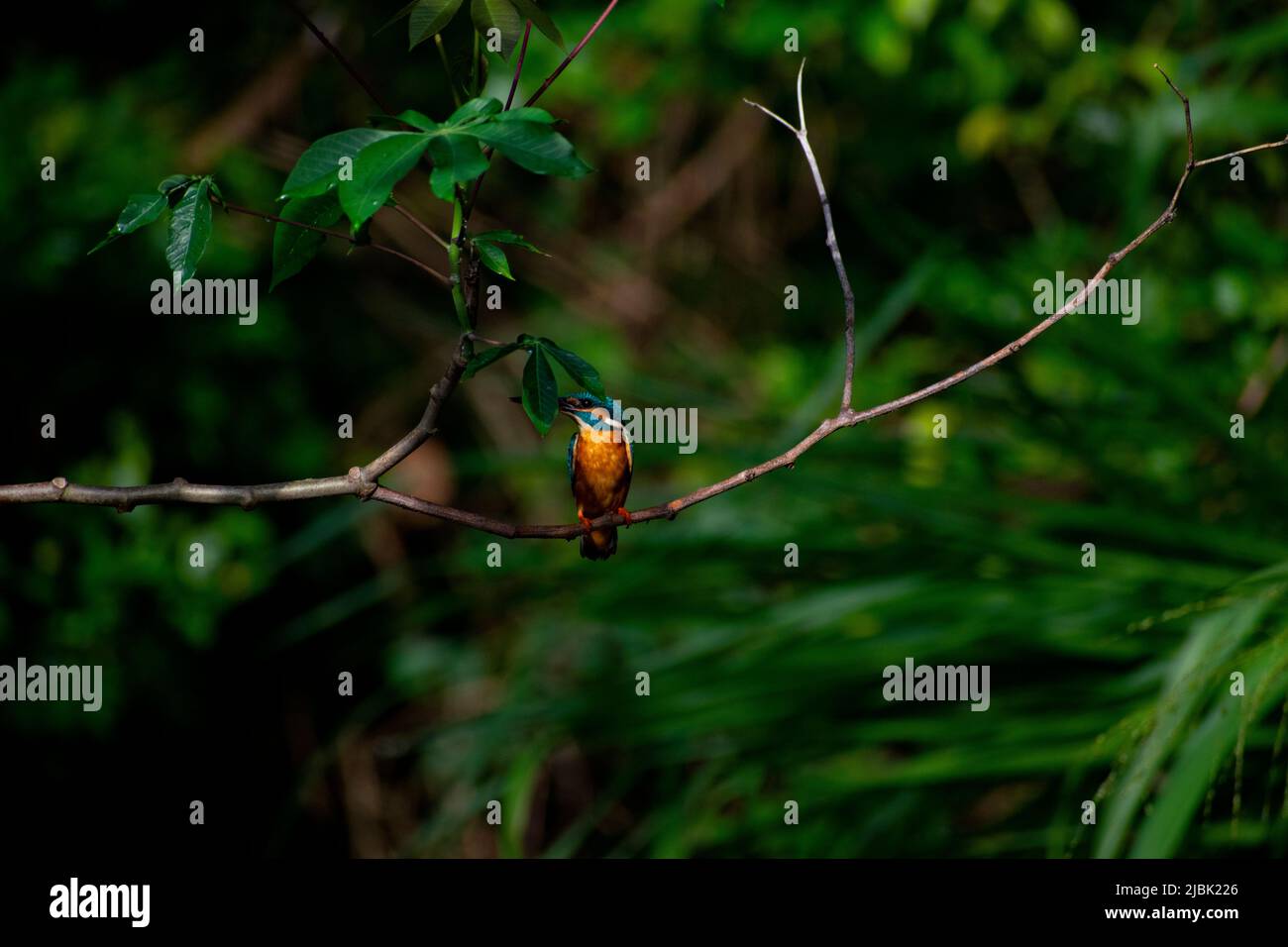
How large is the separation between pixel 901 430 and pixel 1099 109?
3.56 ft

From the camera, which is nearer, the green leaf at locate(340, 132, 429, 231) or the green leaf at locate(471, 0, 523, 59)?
the green leaf at locate(340, 132, 429, 231)

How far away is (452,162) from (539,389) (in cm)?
16

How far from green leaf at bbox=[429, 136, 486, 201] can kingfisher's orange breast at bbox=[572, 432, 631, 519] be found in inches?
17.2

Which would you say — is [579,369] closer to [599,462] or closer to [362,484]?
[362,484]

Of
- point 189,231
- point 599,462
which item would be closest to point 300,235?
point 189,231

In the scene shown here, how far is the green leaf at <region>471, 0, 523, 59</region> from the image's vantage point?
816mm

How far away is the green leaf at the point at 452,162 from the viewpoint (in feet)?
2.26

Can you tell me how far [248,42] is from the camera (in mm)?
4004

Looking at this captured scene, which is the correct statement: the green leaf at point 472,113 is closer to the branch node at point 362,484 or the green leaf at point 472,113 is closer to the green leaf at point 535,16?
the green leaf at point 535,16

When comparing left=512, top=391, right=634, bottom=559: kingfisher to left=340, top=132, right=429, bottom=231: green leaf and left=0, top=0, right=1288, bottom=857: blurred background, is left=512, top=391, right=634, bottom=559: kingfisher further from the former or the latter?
left=0, top=0, right=1288, bottom=857: blurred background

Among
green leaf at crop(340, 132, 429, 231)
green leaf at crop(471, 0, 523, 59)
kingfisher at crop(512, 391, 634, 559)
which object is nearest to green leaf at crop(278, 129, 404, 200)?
green leaf at crop(340, 132, 429, 231)

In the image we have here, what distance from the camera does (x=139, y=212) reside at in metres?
0.84

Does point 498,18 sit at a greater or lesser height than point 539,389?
greater

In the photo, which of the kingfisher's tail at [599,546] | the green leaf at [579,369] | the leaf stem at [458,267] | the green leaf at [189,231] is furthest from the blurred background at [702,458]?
the green leaf at [189,231]
